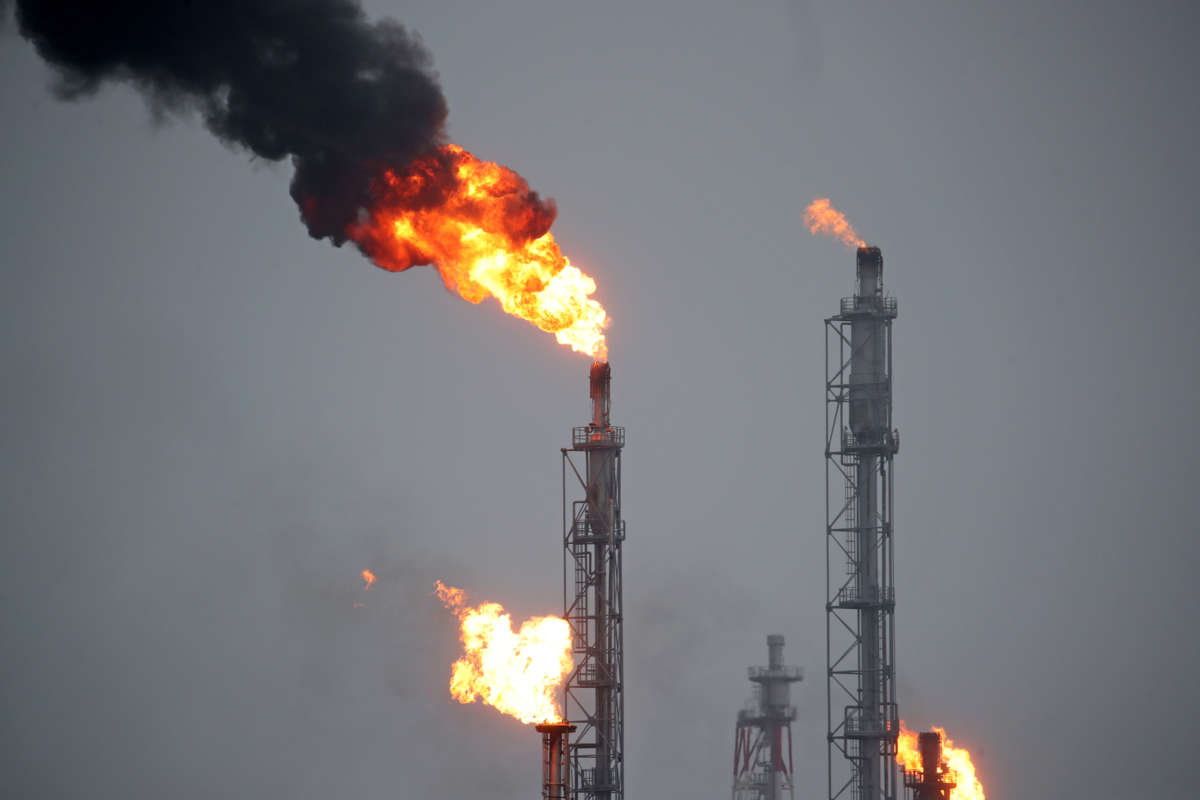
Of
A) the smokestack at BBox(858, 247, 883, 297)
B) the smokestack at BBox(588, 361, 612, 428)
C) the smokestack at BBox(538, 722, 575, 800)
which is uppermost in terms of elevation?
the smokestack at BBox(858, 247, 883, 297)

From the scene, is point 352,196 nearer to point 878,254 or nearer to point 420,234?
point 420,234

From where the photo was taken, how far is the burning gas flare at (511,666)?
85000 millimetres

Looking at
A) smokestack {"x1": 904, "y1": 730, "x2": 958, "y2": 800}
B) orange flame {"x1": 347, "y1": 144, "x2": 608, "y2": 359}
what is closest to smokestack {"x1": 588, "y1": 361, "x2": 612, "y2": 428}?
orange flame {"x1": 347, "y1": 144, "x2": 608, "y2": 359}

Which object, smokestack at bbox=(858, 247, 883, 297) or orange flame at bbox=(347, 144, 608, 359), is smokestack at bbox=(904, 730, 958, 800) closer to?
smokestack at bbox=(858, 247, 883, 297)

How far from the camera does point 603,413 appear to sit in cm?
8919

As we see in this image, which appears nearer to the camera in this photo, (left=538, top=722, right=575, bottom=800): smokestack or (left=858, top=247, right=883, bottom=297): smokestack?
(left=538, top=722, right=575, bottom=800): smokestack

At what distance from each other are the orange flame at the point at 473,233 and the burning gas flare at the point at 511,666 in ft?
37.2

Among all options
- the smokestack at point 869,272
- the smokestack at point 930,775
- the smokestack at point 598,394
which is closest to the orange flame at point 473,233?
the smokestack at point 598,394

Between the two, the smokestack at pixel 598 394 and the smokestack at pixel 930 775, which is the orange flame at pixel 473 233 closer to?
the smokestack at pixel 598 394

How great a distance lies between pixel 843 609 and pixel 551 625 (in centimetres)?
1407

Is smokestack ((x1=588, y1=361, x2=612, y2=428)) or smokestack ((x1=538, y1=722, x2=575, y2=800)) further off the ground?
smokestack ((x1=588, y1=361, x2=612, y2=428))

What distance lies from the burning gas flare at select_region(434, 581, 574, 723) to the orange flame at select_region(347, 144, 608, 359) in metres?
11.3

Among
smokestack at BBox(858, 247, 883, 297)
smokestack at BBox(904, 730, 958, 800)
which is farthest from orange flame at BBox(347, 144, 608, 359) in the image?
smokestack at BBox(904, 730, 958, 800)

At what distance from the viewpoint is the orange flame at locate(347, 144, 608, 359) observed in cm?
7662
